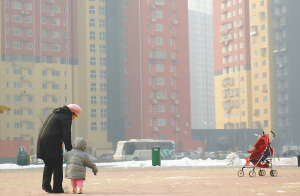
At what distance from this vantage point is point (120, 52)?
10638cm

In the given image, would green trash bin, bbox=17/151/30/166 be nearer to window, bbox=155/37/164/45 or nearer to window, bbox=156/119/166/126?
window, bbox=156/119/166/126

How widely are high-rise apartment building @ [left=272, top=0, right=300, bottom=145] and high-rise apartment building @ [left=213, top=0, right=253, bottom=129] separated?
8458 mm

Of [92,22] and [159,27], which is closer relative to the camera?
[159,27]

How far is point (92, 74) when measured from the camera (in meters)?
104

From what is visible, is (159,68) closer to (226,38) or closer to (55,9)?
(55,9)

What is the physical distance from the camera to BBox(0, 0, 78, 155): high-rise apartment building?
95250 millimetres

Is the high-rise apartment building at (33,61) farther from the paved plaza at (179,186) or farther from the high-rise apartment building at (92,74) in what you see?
the paved plaza at (179,186)

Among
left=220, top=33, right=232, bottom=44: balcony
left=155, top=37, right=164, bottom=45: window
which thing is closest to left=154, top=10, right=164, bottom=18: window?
left=155, top=37, right=164, bottom=45: window

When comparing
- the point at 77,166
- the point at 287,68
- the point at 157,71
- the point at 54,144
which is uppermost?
the point at 287,68

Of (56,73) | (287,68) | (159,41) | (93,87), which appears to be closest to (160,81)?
(159,41)

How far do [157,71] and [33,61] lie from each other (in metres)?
24.4

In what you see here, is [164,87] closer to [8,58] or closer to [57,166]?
[8,58]

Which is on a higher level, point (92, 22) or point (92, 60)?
point (92, 22)

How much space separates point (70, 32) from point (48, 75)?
32.3ft
